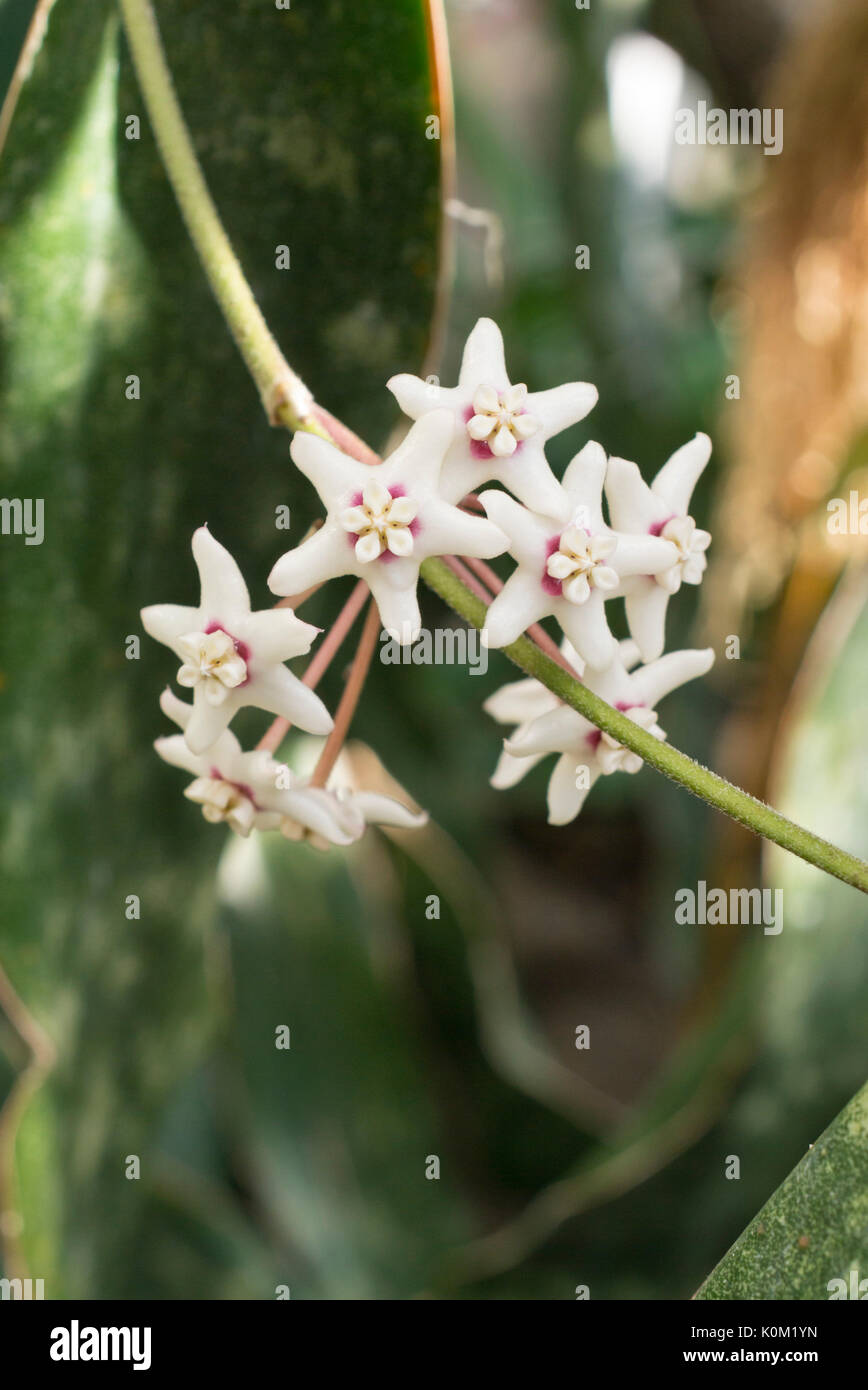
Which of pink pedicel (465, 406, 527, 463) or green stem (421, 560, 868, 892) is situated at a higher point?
pink pedicel (465, 406, 527, 463)

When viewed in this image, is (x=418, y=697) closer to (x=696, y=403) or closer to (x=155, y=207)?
(x=696, y=403)

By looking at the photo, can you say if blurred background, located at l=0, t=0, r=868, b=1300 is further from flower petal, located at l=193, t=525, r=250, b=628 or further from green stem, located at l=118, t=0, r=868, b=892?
flower petal, located at l=193, t=525, r=250, b=628

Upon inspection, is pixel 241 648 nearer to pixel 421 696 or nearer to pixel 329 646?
pixel 329 646

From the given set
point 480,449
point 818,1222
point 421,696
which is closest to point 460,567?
point 480,449

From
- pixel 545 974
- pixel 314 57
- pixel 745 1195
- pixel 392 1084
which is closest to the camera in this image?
pixel 314 57

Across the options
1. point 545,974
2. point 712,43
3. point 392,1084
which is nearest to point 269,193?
point 392,1084

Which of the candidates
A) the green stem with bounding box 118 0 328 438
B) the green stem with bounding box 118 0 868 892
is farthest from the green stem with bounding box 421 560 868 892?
the green stem with bounding box 118 0 328 438

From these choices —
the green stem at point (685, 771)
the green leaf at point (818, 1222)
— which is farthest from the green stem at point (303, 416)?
the green leaf at point (818, 1222)
